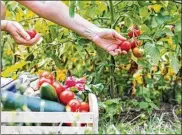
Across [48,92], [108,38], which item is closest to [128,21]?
[108,38]

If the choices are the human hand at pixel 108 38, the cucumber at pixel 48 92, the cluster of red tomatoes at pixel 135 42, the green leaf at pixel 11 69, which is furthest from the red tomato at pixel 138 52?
the cucumber at pixel 48 92

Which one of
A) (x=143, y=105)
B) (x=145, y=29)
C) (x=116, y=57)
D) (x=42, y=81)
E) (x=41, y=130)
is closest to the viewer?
(x=41, y=130)

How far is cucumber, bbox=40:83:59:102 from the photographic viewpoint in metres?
1.75

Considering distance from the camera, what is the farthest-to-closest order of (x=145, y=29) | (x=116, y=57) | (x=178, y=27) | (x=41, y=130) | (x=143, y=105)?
(x=116, y=57), (x=143, y=105), (x=145, y=29), (x=178, y=27), (x=41, y=130)

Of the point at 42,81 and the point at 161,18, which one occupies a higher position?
the point at 161,18

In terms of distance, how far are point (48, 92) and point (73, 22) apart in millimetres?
376

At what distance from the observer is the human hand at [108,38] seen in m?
2.11

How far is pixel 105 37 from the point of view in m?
2.13

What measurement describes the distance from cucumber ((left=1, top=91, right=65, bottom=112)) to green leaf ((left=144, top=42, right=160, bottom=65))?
0.56 metres

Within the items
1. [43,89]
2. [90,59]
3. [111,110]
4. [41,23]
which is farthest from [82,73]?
[43,89]

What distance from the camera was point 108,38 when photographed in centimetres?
214

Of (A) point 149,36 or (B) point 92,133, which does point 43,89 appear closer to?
(B) point 92,133

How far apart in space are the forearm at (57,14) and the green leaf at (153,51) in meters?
0.24

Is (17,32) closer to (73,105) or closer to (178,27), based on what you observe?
(73,105)
